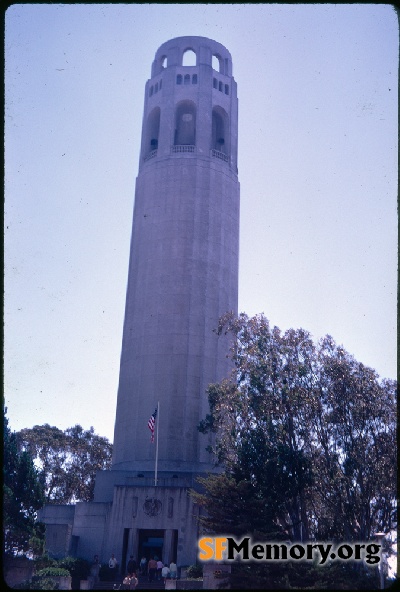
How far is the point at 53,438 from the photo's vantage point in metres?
62.9

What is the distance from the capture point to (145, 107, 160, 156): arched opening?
58188mm

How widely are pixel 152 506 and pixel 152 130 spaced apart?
37659 mm

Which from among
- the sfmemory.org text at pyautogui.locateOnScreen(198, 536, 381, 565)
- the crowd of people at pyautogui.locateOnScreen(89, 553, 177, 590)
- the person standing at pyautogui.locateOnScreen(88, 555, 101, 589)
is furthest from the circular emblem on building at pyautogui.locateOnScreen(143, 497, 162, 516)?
the sfmemory.org text at pyautogui.locateOnScreen(198, 536, 381, 565)

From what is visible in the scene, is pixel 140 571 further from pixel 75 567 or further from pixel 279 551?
pixel 279 551

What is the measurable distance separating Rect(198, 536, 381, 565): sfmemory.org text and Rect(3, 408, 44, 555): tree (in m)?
10.2

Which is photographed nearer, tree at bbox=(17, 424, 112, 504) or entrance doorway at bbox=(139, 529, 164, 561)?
entrance doorway at bbox=(139, 529, 164, 561)

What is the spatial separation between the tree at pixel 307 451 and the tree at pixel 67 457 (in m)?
31.6

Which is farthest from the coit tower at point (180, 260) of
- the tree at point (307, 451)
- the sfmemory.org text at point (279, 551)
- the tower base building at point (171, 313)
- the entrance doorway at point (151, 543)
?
the sfmemory.org text at point (279, 551)

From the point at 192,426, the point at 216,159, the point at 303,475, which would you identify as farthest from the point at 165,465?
the point at 216,159

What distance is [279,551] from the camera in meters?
24.4

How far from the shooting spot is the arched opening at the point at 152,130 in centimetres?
5819

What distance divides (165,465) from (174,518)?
344 inches

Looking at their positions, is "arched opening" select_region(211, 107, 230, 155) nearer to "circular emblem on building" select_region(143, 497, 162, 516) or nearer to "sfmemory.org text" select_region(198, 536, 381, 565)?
"circular emblem on building" select_region(143, 497, 162, 516)

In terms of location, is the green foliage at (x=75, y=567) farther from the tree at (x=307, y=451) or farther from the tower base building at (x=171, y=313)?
the tree at (x=307, y=451)
